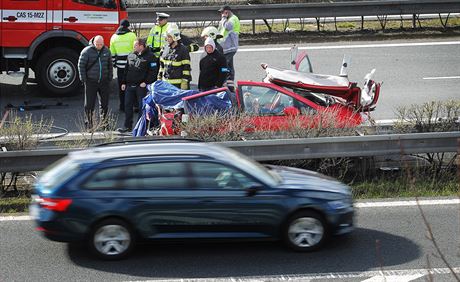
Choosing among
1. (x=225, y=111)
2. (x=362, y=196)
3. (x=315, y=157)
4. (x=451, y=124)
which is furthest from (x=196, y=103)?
(x=451, y=124)

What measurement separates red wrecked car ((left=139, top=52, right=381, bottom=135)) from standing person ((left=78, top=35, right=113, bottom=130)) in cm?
247

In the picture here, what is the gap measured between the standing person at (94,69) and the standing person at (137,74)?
0.35 meters

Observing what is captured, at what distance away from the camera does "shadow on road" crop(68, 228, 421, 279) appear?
8.81 meters

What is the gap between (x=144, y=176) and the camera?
29.9 feet

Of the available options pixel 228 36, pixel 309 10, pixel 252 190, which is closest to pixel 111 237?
pixel 252 190

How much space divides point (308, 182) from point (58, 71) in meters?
8.64

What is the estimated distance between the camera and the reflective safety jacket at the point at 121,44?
51.7ft

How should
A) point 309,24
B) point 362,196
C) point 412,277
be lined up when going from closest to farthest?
1. point 412,277
2. point 362,196
3. point 309,24

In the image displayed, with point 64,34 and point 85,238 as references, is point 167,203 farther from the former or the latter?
point 64,34

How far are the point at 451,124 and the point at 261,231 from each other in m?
4.67

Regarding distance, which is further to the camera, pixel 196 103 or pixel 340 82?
pixel 340 82

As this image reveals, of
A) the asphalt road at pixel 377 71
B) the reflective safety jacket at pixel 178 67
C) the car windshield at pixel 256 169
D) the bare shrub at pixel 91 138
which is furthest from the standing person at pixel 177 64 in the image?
the car windshield at pixel 256 169

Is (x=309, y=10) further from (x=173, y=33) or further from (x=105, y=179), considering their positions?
(x=105, y=179)

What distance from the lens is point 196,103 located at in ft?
41.5
